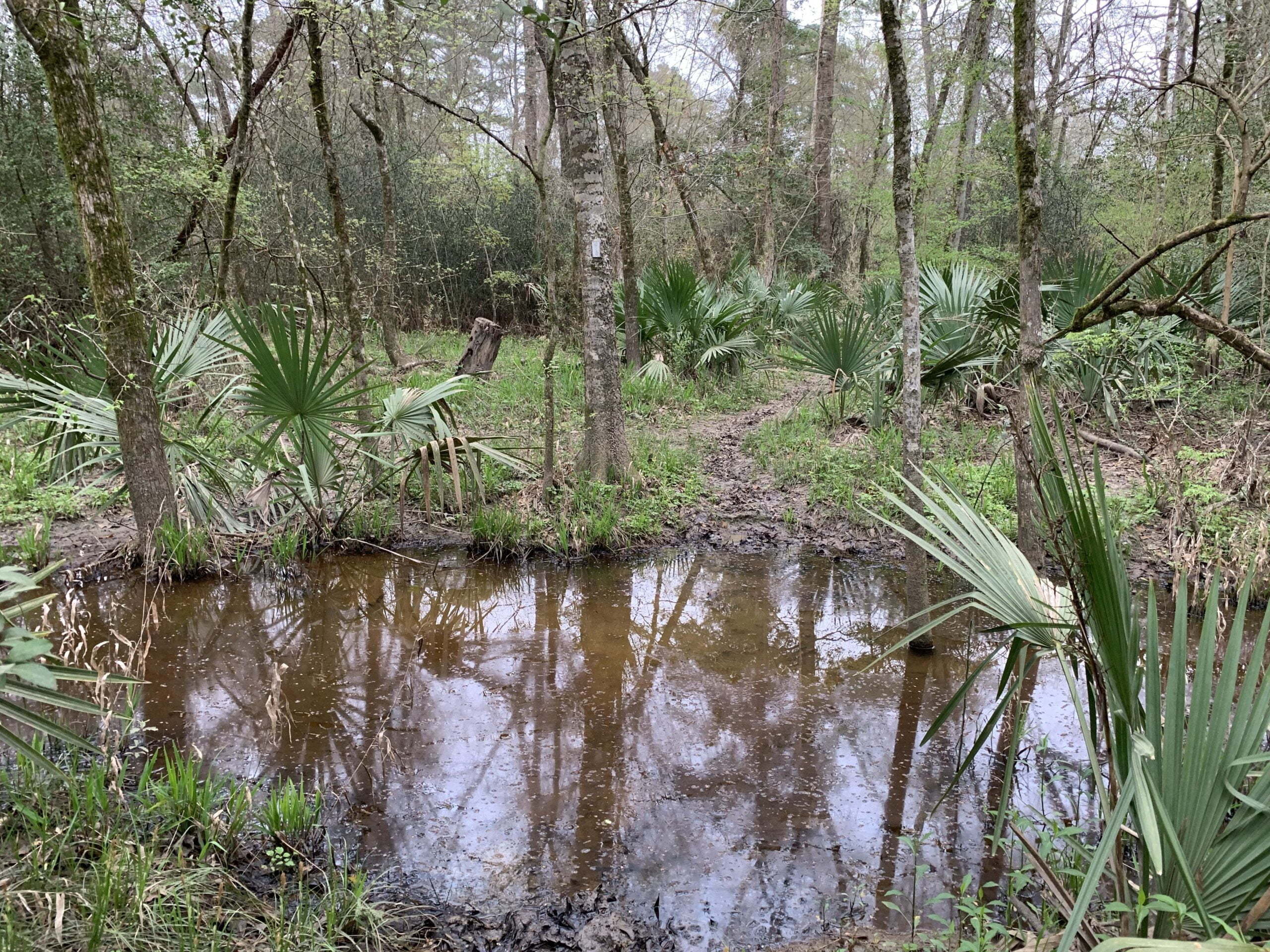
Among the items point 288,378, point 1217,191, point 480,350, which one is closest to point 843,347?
point 1217,191

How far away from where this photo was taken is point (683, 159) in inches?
485

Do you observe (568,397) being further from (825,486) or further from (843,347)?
(825,486)

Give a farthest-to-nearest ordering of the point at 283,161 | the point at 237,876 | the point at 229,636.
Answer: the point at 283,161 < the point at 229,636 < the point at 237,876

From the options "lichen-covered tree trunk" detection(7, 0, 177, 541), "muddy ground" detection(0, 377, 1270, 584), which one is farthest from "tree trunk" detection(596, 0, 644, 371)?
"lichen-covered tree trunk" detection(7, 0, 177, 541)

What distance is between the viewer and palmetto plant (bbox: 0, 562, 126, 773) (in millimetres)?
1402

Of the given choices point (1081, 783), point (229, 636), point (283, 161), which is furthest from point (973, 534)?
point (283, 161)

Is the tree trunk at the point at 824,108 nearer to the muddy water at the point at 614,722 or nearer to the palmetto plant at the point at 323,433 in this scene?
the palmetto plant at the point at 323,433

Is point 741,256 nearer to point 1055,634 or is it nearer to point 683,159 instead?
point 683,159

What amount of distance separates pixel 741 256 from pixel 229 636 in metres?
9.68

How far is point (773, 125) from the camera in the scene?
1480cm

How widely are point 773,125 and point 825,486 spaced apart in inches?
421

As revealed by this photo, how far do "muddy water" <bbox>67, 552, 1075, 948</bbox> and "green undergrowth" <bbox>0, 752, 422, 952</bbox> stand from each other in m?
0.30

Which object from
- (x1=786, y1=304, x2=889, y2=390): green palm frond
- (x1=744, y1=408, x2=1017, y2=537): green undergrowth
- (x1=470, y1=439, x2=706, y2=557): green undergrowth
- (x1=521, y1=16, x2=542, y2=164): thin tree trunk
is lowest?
(x1=470, y1=439, x2=706, y2=557): green undergrowth

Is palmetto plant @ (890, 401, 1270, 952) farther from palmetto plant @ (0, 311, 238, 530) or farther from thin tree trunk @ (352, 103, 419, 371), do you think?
thin tree trunk @ (352, 103, 419, 371)
